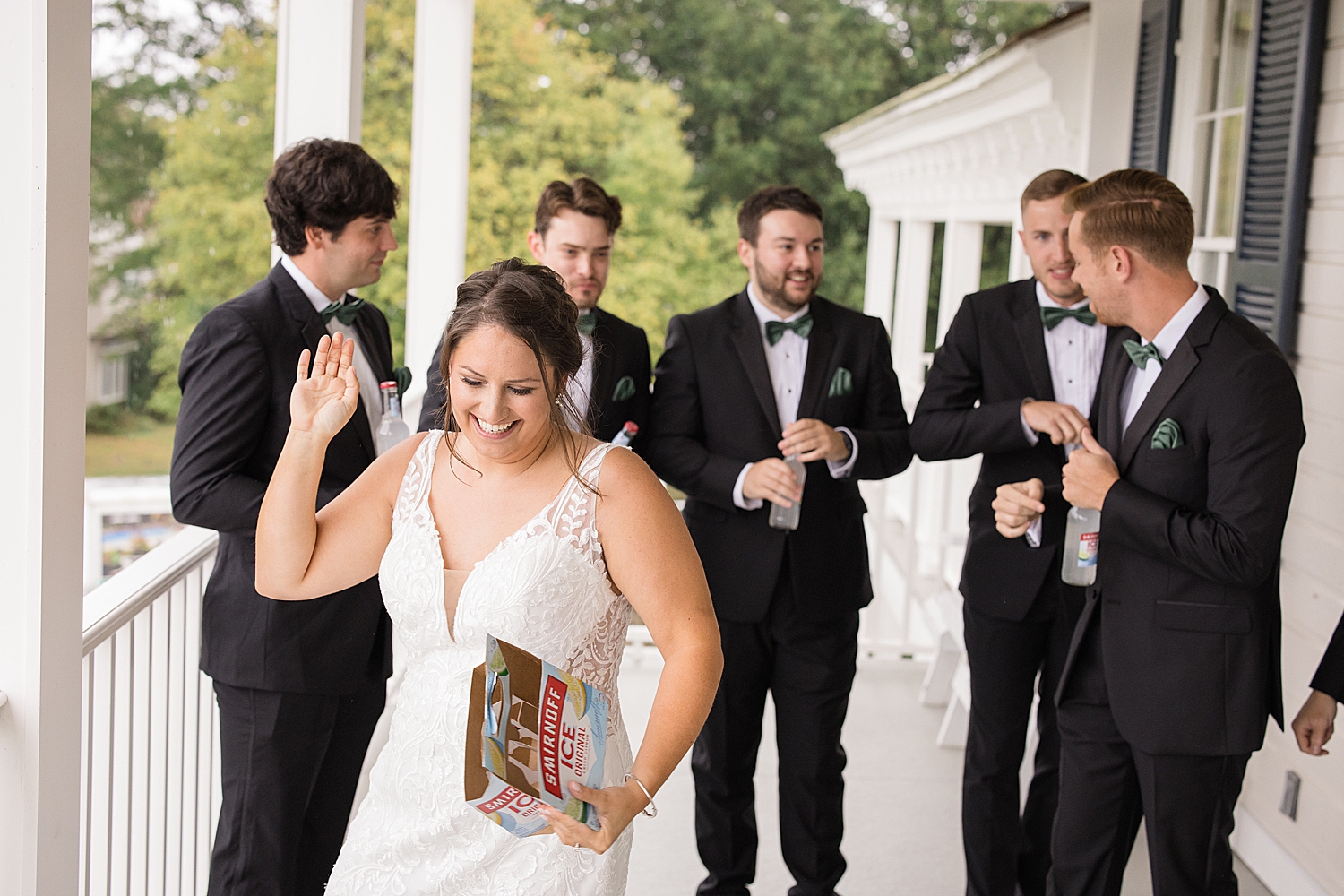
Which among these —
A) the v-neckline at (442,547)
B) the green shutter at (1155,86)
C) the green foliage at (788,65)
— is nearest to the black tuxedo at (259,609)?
the v-neckline at (442,547)

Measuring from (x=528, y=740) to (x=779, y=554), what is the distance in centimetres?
161

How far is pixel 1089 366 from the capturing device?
312 cm

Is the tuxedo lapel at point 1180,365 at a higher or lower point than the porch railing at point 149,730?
higher

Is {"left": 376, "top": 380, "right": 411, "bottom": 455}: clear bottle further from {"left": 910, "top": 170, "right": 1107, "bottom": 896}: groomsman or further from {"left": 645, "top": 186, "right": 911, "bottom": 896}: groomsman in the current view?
{"left": 910, "top": 170, "right": 1107, "bottom": 896}: groomsman

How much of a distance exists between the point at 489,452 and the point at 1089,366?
1.89 metres

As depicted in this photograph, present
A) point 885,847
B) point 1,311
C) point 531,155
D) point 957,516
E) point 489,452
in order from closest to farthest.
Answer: point 1,311 < point 489,452 < point 885,847 < point 957,516 < point 531,155

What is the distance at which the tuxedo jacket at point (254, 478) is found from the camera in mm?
2293

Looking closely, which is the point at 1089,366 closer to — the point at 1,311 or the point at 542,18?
the point at 1,311

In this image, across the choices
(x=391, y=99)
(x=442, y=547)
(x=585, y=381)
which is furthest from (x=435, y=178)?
(x=391, y=99)

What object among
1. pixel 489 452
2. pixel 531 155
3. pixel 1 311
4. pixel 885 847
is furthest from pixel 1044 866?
pixel 531 155

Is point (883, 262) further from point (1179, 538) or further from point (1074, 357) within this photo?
point (1179, 538)

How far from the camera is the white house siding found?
3.24 meters

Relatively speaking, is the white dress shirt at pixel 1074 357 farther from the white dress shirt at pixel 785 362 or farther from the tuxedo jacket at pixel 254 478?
the tuxedo jacket at pixel 254 478

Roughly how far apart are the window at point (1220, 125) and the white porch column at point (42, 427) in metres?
3.48
